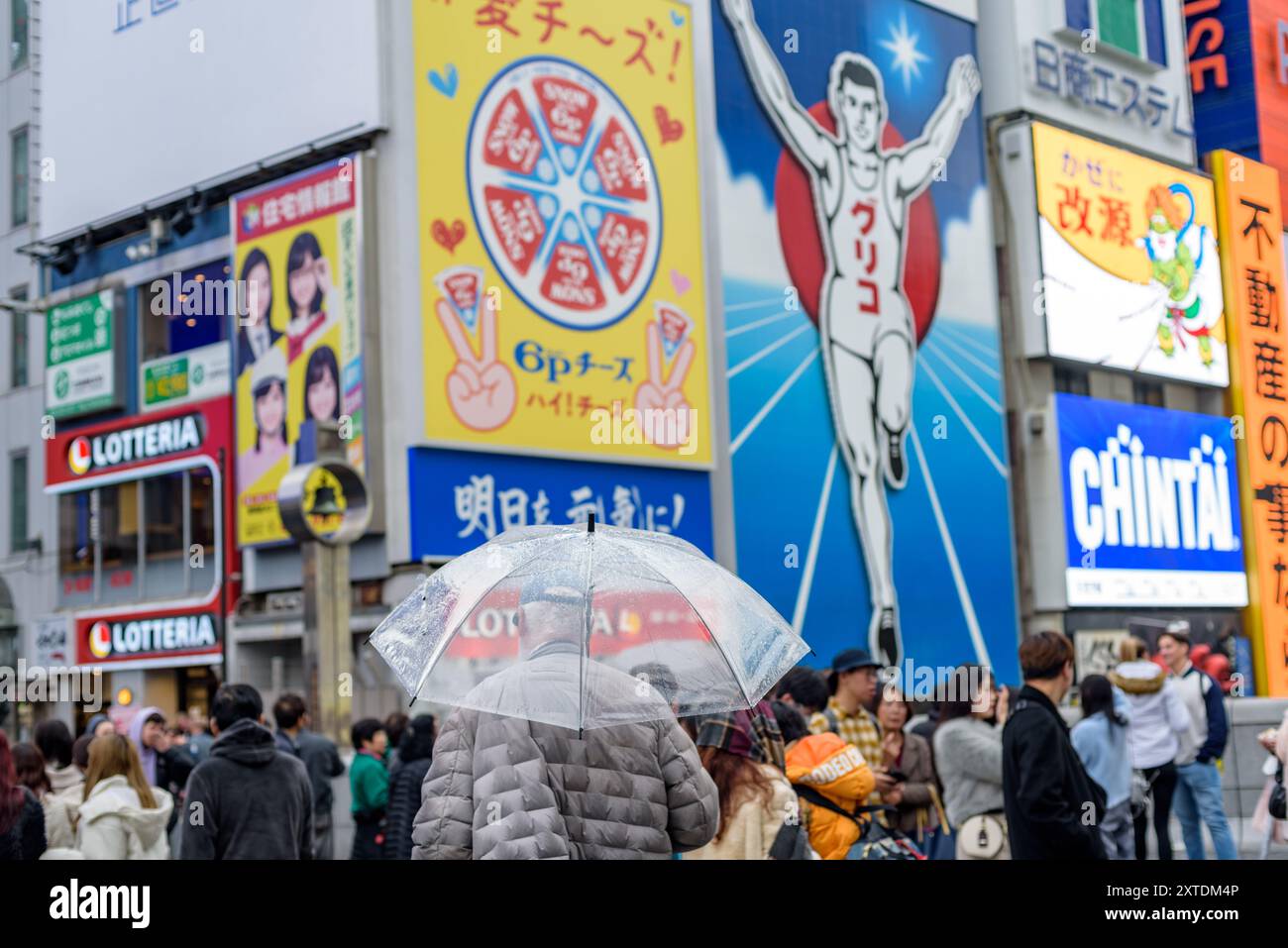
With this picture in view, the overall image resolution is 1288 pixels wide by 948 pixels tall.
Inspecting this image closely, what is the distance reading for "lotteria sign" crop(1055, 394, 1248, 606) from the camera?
1204 inches

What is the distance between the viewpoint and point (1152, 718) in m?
11.9

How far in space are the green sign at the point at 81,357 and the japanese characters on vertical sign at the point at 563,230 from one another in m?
6.99

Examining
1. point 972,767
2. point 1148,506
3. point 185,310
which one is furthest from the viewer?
point 1148,506

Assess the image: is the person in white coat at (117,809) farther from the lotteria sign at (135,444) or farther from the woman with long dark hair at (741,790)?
the lotteria sign at (135,444)

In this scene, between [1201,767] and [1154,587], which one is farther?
[1154,587]

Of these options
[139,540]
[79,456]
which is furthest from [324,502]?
[79,456]

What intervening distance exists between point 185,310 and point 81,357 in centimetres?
242

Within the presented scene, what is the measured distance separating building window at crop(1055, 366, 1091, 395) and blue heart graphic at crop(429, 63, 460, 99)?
14560mm

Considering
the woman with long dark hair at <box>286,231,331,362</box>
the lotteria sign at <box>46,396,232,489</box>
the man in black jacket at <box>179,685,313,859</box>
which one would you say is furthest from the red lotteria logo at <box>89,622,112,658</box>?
the man in black jacket at <box>179,685,313,859</box>

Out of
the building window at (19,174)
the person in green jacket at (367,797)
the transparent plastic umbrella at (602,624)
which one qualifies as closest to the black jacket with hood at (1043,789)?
the transparent plastic umbrella at (602,624)

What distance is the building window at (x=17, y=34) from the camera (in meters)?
30.6

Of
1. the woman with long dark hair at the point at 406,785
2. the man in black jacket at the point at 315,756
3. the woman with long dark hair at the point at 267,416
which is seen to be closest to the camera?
the woman with long dark hair at the point at 406,785

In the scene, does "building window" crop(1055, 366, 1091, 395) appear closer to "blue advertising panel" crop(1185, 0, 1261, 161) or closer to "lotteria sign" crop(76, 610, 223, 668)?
"blue advertising panel" crop(1185, 0, 1261, 161)

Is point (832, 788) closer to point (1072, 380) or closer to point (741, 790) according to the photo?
point (741, 790)
